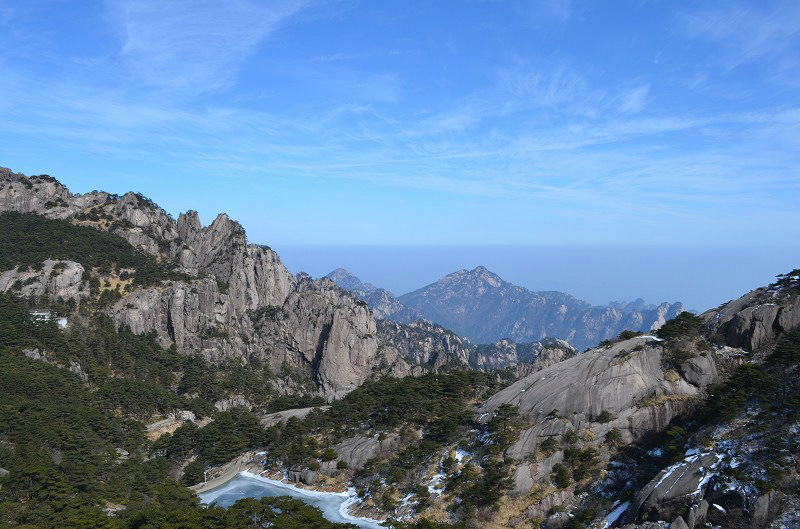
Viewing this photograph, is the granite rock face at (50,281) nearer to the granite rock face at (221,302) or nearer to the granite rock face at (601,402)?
the granite rock face at (221,302)

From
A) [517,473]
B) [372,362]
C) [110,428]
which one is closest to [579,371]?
[517,473]

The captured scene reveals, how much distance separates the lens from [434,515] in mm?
53031

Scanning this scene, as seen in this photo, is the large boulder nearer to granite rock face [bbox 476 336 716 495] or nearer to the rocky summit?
the rocky summit

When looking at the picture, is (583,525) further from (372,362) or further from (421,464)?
(372,362)

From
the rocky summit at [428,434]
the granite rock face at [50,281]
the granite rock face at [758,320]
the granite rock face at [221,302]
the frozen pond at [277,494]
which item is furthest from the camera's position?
the granite rock face at [221,302]

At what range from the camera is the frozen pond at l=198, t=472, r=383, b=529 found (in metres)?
55.0

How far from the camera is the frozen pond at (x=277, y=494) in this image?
54963mm

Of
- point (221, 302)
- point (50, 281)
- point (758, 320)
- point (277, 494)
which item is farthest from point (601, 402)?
point (50, 281)

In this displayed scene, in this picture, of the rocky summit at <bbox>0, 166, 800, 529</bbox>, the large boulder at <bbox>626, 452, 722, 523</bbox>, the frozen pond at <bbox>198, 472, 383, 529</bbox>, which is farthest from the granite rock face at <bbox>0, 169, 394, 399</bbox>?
the large boulder at <bbox>626, 452, 722, 523</bbox>

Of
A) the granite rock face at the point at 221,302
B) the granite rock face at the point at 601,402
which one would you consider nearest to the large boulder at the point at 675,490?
the granite rock face at the point at 601,402

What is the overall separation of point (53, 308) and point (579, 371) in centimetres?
10591

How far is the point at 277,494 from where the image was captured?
195ft

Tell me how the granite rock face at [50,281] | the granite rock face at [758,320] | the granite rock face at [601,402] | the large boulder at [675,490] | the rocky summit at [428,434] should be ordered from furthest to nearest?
the granite rock face at [50,281] → the granite rock face at [758,320] → the granite rock face at [601,402] → the rocky summit at [428,434] → the large boulder at [675,490]

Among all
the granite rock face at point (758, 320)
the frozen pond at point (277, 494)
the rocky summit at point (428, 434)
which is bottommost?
the frozen pond at point (277, 494)
